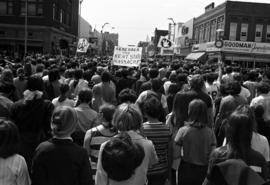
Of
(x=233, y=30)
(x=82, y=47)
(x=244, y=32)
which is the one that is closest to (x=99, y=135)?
(x=82, y=47)

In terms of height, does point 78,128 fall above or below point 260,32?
below

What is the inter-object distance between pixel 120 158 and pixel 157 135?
173cm

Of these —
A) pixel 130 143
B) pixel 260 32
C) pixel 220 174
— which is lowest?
pixel 220 174

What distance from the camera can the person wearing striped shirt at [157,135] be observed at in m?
4.89

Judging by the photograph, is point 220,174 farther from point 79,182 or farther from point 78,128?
point 78,128

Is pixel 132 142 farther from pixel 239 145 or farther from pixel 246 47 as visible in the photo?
pixel 246 47

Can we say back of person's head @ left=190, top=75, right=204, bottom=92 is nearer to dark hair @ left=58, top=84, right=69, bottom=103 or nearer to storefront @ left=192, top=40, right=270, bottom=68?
dark hair @ left=58, top=84, right=69, bottom=103

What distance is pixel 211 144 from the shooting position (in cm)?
497

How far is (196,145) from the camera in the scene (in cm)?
493

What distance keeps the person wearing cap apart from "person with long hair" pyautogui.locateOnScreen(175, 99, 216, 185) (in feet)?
5.18

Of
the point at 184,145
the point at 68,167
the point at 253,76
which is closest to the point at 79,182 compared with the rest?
the point at 68,167

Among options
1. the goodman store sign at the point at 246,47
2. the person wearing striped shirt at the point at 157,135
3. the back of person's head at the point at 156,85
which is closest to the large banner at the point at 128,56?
the back of person's head at the point at 156,85

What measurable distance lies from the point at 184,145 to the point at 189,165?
10.2 inches

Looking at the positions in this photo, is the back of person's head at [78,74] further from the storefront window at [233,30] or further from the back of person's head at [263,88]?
the storefront window at [233,30]
